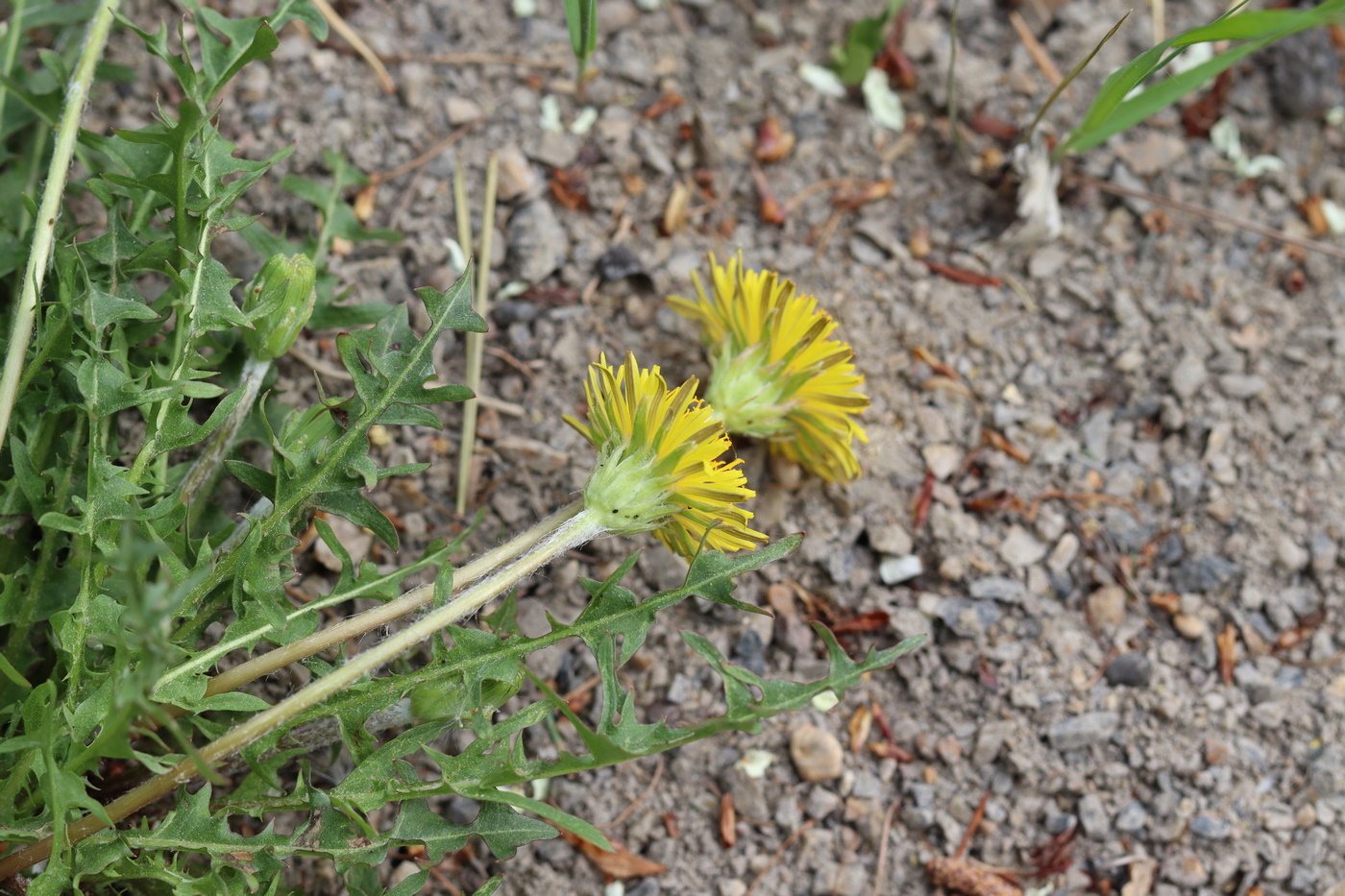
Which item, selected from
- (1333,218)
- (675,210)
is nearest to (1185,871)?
(1333,218)

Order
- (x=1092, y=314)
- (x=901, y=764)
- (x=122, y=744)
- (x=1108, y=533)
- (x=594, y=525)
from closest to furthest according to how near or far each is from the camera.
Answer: (x=122, y=744), (x=594, y=525), (x=901, y=764), (x=1108, y=533), (x=1092, y=314)

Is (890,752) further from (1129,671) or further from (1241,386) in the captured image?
(1241,386)

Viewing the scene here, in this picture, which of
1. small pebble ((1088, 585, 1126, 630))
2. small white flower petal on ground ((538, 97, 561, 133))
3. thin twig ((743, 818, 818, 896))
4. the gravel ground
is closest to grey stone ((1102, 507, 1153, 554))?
the gravel ground

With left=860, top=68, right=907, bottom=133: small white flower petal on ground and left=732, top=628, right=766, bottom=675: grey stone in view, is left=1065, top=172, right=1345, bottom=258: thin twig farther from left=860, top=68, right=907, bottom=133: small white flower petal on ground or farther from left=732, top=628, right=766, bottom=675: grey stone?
left=732, top=628, right=766, bottom=675: grey stone

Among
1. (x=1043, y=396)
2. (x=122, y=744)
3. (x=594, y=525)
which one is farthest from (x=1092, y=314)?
(x=122, y=744)

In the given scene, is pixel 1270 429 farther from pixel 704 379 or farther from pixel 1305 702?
pixel 704 379

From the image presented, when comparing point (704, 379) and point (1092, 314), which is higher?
point (1092, 314)

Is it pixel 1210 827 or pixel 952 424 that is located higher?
pixel 952 424
